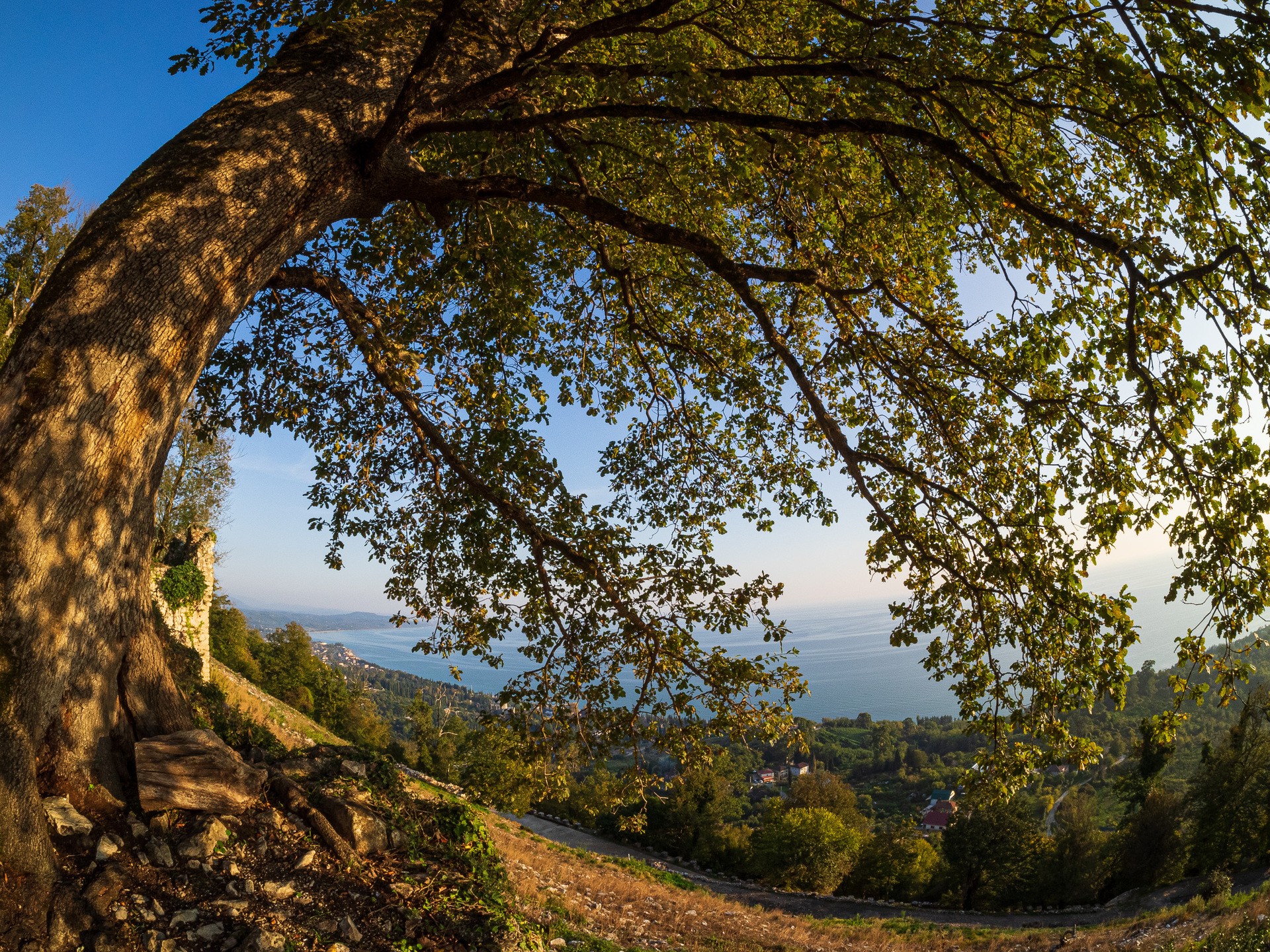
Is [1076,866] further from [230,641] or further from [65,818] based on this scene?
[230,641]

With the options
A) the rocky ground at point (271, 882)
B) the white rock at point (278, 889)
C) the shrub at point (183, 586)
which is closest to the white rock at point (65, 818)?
the rocky ground at point (271, 882)

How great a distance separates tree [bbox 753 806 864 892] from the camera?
115 ft

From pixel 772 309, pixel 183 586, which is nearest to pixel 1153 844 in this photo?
pixel 772 309

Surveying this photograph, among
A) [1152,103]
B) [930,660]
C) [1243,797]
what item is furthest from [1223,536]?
[1243,797]

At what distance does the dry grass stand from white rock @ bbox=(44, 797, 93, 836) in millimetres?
4732

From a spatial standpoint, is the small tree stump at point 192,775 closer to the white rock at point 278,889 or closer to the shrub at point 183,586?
the white rock at point 278,889

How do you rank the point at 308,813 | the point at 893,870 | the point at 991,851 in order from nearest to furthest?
the point at 308,813
the point at 991,851
the point at 893,870

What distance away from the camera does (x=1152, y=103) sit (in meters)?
3.70

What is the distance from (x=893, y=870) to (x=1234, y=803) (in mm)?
16040

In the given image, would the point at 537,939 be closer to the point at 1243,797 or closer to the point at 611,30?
the point at 611,30

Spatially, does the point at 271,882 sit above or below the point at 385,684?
above

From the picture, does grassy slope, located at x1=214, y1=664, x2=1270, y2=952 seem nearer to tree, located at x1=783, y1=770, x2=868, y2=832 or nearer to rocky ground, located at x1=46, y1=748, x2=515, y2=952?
rocky ground, located at x1=46, y1=748, x2=515, y2=952

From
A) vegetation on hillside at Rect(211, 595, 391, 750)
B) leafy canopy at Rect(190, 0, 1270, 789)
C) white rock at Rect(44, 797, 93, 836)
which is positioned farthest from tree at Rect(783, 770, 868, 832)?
white rock at Rect(44, 797, 93, 836)

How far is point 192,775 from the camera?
147 inches
